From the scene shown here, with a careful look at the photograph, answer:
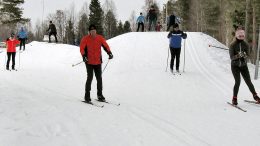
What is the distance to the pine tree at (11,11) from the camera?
57.9 metres

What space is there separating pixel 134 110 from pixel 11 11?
174 ft

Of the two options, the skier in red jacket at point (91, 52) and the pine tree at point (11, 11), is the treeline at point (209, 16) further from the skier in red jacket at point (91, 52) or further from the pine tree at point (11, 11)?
the skier in red jacket at point (91, 52)

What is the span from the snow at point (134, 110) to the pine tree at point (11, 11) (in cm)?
4360

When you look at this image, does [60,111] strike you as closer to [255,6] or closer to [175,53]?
[175,53]

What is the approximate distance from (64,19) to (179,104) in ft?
282

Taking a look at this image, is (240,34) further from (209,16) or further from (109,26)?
(109,26)

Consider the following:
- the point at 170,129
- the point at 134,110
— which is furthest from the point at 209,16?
the point at 170,129

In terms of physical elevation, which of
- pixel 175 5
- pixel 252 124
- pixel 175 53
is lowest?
pixel 252 124

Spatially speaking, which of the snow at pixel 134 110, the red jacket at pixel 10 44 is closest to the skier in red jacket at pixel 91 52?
the snow at pixel 134 110

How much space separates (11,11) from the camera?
58.1 meters

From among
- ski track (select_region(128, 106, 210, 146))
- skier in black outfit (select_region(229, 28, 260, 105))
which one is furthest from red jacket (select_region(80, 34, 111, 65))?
skier in black outfit (select_region(229, 28, 260, 105))

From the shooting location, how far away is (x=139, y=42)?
23.1 metres

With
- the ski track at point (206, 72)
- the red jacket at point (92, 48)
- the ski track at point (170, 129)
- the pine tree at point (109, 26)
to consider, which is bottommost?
the ski track at point (170, 129)

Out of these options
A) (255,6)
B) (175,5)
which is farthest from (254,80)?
(175,5)
